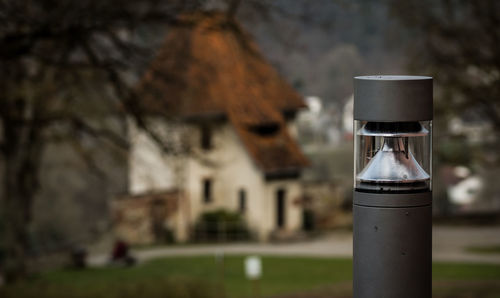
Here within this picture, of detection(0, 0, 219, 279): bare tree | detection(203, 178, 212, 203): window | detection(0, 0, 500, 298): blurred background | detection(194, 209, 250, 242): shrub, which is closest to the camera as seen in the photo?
detection(0, 0, 219, 279): bare tree

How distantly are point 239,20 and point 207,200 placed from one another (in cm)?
Result: 2788

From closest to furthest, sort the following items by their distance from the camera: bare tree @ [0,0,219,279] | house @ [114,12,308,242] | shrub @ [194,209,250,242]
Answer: bare tree @ [0,0,219,279]
shrub @ [194,209,250,242]
house @ [114,12,308,242]

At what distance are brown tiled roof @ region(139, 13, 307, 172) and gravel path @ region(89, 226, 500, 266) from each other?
4141mm

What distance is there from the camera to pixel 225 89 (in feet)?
124

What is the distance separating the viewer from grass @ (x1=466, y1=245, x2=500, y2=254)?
93.0 feet

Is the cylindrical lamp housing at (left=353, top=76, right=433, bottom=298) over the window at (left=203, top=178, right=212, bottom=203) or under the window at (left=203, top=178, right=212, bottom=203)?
over

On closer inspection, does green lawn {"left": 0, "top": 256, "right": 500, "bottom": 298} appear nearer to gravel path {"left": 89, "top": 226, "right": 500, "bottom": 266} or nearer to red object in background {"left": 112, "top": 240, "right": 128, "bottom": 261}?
red object in background {"left": 112, "top": 240, "right": 128, "bottom": 261}

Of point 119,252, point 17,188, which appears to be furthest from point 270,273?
point 17,188

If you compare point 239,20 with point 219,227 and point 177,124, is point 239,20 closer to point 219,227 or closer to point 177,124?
point 177,124

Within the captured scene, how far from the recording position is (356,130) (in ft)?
8.71

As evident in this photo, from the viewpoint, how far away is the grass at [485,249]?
28344 millimetres

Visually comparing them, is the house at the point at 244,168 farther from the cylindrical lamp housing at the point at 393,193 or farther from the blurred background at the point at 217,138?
the cylindrical lamp housing at the point at 393,193

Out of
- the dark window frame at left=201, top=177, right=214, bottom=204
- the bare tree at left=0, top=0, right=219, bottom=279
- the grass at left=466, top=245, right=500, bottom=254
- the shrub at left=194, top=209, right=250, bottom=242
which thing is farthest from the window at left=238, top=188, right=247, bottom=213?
the bare tree at left=0, top=0, right=219, bottom=279

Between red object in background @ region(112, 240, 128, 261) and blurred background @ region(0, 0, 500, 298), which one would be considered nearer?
blurred background @ region(0, 0, 500, 298)
